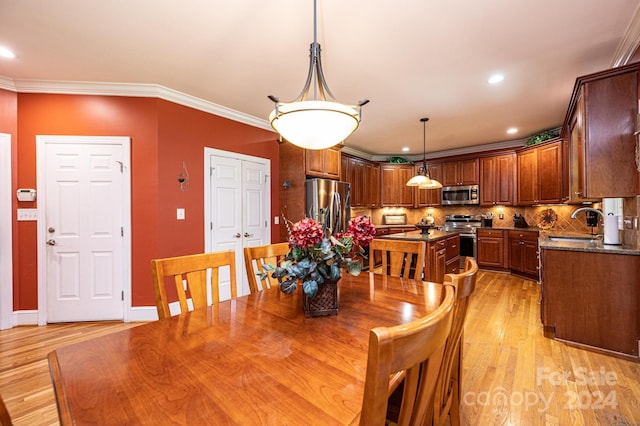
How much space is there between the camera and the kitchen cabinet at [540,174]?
4523 millimetres

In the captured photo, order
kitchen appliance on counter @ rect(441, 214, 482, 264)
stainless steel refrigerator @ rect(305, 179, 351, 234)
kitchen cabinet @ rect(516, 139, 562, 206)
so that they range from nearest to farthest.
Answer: stainless steel refrigerator @ rect(305, 179, 351, 234) < kitchen cabinet @ rect(516, 139, 562, 206) < kitchen appliance on counter @ rect(441, 214, 482, 264)

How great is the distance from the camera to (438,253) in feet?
12.2

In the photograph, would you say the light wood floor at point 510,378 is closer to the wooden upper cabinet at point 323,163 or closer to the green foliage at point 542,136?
the wooden upper cabinet at point 323,163

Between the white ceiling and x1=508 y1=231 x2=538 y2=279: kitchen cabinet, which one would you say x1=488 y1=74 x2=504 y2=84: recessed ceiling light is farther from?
x1=508 y1=231 x2=538 y2=279: kitchen cabinet

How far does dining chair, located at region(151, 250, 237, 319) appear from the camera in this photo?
54.4 inches

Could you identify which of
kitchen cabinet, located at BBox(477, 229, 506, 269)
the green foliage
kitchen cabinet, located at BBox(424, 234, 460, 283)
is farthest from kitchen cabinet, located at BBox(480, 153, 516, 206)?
kitchen cabinet, located at BBox(424, 234, 460, 283)

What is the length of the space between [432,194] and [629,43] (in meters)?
4.19

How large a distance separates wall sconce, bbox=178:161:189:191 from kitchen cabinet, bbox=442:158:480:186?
511cm

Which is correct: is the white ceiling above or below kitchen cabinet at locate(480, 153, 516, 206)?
above

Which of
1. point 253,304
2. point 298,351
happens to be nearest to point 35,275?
point 253,304

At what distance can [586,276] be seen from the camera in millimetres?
2393

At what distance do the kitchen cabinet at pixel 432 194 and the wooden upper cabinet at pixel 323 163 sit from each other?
2646 mm

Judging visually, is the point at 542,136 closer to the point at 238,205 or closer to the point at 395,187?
the point at 395,187

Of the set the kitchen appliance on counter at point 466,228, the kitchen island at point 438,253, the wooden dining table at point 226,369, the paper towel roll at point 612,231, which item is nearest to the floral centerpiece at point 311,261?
the wooden dining table at point 226,369
